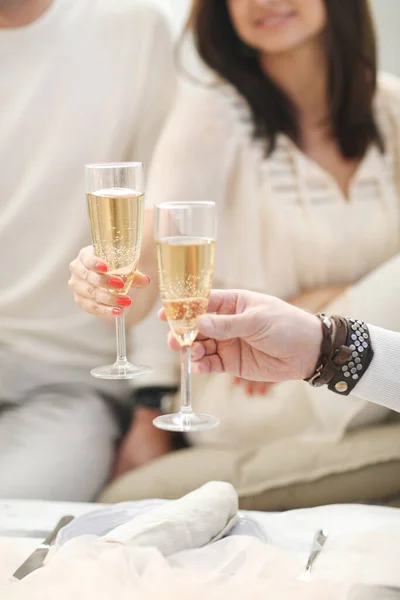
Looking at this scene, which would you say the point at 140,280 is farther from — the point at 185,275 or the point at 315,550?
the point at 315,550

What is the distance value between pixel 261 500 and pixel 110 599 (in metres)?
0.90

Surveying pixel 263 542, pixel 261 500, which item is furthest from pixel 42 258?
pixel 263 542

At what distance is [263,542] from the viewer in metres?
1.17

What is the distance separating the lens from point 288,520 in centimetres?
130

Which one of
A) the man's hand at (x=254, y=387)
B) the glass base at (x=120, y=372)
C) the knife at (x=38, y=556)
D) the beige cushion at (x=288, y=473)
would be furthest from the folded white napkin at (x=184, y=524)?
the man's hand at (x=254, y=387)

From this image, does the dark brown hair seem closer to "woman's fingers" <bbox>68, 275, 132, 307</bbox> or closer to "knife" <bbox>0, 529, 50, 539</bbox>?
"woman's fingers" <bbox>68, 275, 132, 307</bbox>

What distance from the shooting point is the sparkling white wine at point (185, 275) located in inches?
35.8

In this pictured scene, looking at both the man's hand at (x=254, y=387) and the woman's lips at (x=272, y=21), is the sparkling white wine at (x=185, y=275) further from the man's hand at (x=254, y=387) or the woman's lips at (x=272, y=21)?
the woman's lips at (x=272, y=21)

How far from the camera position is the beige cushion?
1.84 metres

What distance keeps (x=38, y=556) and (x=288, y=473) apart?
0.88 metres

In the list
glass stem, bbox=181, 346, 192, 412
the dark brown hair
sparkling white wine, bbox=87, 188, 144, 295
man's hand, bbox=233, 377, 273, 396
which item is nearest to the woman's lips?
the dark brown hair

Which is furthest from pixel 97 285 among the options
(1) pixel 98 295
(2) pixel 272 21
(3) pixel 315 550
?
(2) pixel 272 21

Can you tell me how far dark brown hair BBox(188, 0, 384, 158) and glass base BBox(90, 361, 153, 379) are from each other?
3.32 feet

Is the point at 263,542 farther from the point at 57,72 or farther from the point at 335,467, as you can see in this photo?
the point at 57,72
